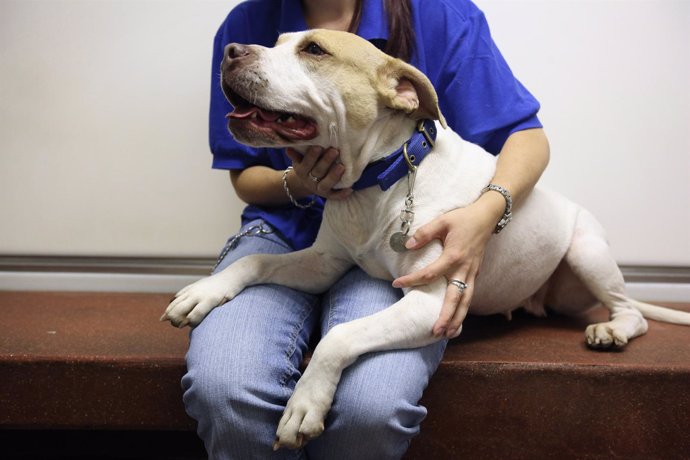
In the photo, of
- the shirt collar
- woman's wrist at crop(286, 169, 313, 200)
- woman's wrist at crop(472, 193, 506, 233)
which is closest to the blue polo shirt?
the shirt collar

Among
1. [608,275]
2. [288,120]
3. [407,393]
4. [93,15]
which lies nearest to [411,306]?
[407,393]

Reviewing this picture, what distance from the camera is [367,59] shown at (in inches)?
52.0

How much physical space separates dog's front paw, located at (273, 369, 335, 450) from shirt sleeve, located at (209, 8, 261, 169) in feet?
2.48

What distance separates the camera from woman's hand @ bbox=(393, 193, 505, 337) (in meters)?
1.30

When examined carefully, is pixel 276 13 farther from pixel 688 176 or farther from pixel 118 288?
pixel 688 176

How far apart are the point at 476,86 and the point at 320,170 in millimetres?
524

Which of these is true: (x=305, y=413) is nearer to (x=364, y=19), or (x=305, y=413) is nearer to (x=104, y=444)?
(x=364, y=19)

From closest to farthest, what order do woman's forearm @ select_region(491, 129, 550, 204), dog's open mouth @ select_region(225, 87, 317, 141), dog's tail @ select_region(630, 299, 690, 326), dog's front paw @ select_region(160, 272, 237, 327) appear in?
dog's open mouth @ select_region(225, 87, 317, 141), dog's front paw @ select_region(160, 272, 237, 327), woman's forearm @ select_region(491, 129, 550, 204), dog's tail @ select_region(630, 299, 690, 326)

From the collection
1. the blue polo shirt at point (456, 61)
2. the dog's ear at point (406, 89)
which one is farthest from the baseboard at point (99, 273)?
the dog's ear at point (406, 89)

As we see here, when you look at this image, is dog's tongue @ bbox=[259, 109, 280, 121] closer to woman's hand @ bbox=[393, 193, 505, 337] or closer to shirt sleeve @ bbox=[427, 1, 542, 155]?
woman's hand @ bbox=[393, 193, 505, 337]

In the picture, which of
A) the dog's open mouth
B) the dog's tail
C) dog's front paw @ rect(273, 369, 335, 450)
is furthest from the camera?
the dog's tail

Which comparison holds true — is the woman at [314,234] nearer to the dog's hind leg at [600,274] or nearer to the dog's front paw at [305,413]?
the dog's front paw at [305,413]

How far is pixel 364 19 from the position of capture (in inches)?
61.9

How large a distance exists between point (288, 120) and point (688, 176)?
1.64m
